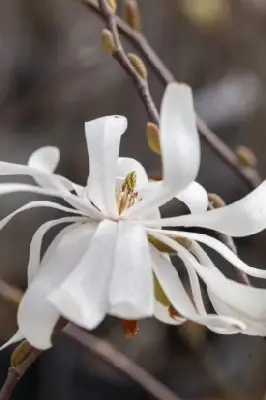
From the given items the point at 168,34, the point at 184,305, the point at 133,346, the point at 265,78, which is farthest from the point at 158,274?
the point at 168,34

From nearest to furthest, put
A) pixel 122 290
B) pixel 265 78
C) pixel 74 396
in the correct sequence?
1. pixel 122 290
2. pixel 74 396
3. pixel 265 78

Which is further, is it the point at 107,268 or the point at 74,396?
the point at 74,396

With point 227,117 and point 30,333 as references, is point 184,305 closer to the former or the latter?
point 30,333

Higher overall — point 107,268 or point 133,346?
point 107,268

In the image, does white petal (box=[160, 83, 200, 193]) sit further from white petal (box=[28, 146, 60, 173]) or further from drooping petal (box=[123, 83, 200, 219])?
white petal (box=[28, 146, 60, 173])

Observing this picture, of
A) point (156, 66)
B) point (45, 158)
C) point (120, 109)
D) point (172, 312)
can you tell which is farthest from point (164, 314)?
point (120, 109)

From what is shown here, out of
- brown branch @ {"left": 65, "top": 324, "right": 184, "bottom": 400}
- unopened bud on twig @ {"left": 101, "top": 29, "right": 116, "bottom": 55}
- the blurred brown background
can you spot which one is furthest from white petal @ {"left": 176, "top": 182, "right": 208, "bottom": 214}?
the blurred brown background

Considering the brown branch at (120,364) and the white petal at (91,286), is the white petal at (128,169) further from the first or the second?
the brown branch at (120,364)

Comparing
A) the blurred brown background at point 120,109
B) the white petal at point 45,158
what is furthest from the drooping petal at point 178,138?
the blurred brown background at point 120,109
